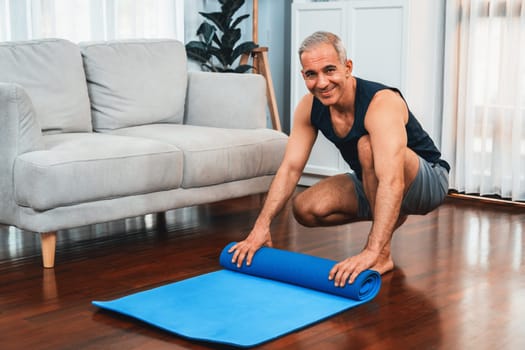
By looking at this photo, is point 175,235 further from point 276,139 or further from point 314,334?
point 314,334

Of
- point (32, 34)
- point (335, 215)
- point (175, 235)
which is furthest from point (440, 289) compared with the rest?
point (32, 34)

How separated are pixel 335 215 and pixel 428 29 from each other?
1.77m

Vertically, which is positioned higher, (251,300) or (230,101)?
(230,101)

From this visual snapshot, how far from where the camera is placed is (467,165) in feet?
14.1

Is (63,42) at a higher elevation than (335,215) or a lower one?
higher

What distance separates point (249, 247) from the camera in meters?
2.65

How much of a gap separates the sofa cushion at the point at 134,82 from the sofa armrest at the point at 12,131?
798mm

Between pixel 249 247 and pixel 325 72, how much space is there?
643 millimetres

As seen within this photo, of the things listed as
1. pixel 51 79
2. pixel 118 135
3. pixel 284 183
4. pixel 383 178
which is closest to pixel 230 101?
pixel 118 135

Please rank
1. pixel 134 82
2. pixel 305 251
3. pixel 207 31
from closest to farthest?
pixel 305 251 → pixel 134 82 → pixel 207 31

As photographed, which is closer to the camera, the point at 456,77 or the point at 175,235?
the point at 175,235

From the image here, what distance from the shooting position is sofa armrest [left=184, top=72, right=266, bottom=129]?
3.86m

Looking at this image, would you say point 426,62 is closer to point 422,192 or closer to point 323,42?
point 422,192

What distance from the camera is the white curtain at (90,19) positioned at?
13.2ft
